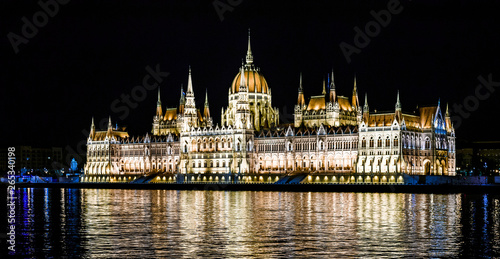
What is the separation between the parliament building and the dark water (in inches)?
2232

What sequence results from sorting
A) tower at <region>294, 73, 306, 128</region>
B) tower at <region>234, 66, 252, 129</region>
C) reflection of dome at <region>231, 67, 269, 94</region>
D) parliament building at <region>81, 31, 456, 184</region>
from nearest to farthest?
parliament building at <region>81, 31, 456, 184</region>, tower at <region>234, 66, 252, 129</region>, tower at <region>294, 73, 306, 128</region>, reflection of dome at <region>231, 67, 269, 94</region>

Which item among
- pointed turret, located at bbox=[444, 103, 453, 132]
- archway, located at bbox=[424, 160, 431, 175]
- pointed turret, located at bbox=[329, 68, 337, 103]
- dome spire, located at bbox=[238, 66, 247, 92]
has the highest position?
dome spire, located at bbox=[238, 66, 247, 92]

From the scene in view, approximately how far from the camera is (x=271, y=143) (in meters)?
144

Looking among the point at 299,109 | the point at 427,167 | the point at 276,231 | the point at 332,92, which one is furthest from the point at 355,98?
the point at 276,231

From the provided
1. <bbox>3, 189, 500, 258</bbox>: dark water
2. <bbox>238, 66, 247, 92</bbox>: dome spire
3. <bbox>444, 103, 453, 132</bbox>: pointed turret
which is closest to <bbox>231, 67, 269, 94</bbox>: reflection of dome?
<bbox>238, 66, 247, 92</bbox>: dome spire

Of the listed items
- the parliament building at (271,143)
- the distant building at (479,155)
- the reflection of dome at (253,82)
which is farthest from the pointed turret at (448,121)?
the reflection of dome at (253,82)

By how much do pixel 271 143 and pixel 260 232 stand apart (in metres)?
96.4

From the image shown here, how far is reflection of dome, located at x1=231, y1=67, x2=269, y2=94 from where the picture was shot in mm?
158000

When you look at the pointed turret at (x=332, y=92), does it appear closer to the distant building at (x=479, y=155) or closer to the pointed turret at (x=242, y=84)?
the pointed turret at (x=242, y=84)

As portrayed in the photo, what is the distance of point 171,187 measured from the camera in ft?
450

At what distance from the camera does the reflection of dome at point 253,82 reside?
518 ft

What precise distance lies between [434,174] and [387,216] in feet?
228

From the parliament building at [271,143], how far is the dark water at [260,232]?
56702 mm

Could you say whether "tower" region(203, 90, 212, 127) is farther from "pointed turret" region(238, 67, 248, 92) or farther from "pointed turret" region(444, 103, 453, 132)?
"pointed turret" region(444, 103, 453, 132)
